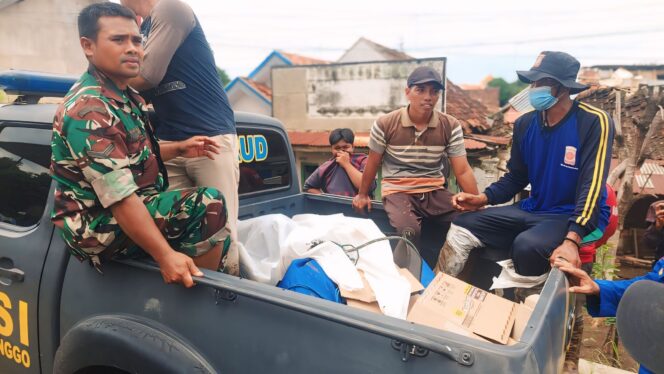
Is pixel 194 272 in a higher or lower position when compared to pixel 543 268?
higher

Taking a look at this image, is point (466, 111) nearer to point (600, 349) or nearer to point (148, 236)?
point (600, 349)

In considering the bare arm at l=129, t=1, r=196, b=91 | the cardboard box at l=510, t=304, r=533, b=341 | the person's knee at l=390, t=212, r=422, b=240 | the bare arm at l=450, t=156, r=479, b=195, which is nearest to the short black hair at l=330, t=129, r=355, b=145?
the bare arm at l=450, t=156, r=479, b=195

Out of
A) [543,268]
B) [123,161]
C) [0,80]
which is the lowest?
[543,268]

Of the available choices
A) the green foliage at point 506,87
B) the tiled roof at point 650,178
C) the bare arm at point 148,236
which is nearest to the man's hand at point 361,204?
the bare arm at point 148,236

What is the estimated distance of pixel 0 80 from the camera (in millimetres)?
2092

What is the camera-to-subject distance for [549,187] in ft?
8.14

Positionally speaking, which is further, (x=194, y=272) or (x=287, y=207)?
(x=287, y=207)

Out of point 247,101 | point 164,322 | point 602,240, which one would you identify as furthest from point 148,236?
point 247,101

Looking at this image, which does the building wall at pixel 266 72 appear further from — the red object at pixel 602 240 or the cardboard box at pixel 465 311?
the cardboard box at pixel 465 311

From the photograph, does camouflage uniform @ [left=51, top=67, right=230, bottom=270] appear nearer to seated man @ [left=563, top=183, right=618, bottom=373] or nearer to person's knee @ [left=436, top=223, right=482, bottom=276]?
person's knee @ [left=436, top=223, right=482, bottom=276]

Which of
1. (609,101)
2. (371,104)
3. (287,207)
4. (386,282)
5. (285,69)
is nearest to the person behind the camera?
(386,282)

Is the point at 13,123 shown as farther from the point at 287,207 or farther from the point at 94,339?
the point at 287,207

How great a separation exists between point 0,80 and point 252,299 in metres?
1.63

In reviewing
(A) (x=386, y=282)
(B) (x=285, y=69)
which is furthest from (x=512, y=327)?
(B) (x=285, y=69)
